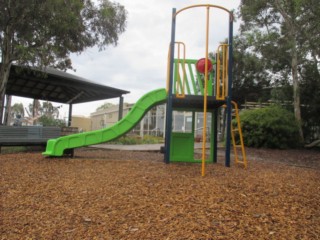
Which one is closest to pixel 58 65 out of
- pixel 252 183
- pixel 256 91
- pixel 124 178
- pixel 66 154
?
pixel 66 154

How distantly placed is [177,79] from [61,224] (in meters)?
4.15

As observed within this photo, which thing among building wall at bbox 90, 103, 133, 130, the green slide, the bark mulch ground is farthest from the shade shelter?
building wall at bbox 90, 103, 133, 130

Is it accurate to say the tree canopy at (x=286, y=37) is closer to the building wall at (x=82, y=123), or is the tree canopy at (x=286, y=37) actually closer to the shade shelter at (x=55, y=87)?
the shade shelter at (x=55, y=87)

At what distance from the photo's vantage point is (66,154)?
25.3ft

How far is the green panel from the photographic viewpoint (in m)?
7.07

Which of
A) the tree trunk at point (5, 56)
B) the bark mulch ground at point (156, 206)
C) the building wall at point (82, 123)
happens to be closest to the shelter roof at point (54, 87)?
the tree trunk at point (5, 56)

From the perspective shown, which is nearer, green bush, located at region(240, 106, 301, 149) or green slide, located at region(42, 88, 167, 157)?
green slide, located at region(42, 88, 167, 157)

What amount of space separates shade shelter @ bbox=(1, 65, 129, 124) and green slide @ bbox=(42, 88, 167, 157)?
4.59 meters

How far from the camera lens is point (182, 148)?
712 cm

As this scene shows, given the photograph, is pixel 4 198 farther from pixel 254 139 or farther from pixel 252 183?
pixel 254 139

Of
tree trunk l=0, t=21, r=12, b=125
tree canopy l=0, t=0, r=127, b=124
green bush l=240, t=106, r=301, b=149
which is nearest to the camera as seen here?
tree canopy l=0, t=0, r=127, b=124

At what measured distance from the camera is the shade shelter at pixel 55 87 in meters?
11.9

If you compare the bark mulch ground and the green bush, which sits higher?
the green bush

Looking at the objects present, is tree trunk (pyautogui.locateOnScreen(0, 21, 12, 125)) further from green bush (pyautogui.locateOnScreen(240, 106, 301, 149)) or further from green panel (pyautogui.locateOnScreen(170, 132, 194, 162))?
green bush (pyautogui.locateOnScreen(240, 106, 301, 149))
